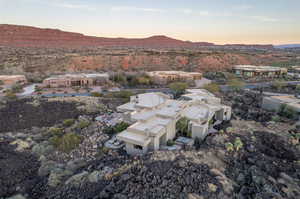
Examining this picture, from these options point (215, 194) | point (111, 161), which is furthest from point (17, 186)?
point (215, 194)

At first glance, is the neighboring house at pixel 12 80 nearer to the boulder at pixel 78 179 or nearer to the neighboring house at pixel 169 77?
the neighboring house at pixel 169 77

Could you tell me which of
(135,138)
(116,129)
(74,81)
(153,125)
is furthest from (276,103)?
(74,81)

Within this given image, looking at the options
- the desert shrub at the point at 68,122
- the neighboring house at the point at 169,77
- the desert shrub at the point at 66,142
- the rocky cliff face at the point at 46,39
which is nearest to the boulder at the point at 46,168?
the desert shrub at the point at 66,142

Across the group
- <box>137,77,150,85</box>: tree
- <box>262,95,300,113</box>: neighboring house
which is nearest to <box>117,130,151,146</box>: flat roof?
<box>262,95,300,113</box>: neighboring house

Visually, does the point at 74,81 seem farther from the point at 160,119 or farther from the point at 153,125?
the point at 153,125

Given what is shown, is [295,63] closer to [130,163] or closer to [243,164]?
[243,164]

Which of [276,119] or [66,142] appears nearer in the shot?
[66,142]

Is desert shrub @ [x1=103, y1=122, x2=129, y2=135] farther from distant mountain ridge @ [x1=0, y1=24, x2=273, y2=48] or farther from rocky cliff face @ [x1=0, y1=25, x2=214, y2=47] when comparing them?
rocky cliff face @ [x1=0, y1=25, x2=214, y2=47]
